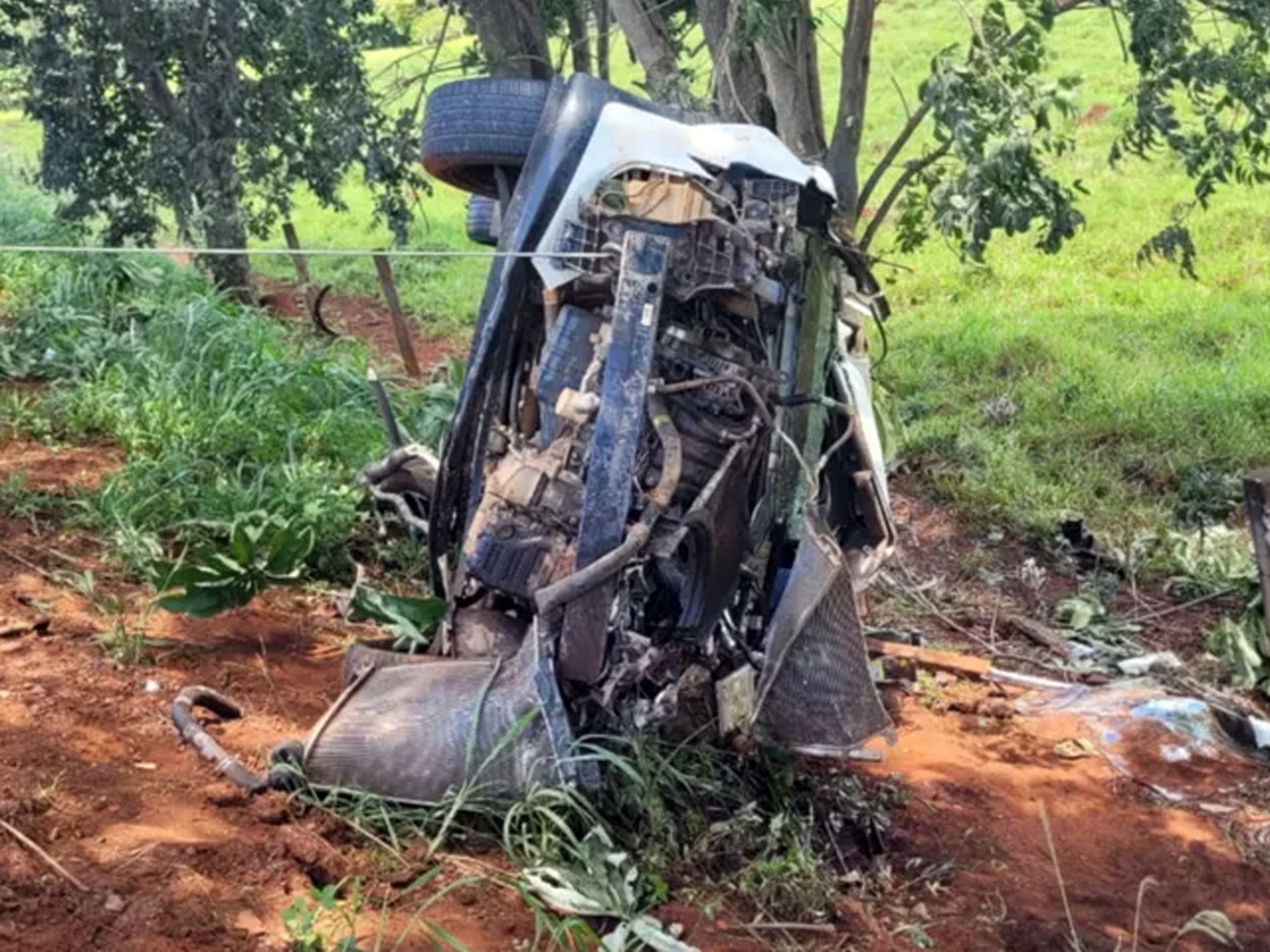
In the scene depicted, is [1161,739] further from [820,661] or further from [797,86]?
[797,86]

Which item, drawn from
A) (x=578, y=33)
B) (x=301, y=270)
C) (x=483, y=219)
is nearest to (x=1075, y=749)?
(x=483, y=219)

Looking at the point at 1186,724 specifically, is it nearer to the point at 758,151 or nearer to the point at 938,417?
the point at 758,151

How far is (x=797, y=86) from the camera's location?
668 cm

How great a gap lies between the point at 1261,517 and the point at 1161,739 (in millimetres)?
978

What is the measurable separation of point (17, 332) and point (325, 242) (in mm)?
10530

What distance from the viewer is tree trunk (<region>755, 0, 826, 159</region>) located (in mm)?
6535

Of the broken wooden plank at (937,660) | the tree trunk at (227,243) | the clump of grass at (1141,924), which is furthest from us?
the tree trunk at (227,243)

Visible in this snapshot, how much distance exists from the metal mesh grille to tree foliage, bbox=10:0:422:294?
6.71 m

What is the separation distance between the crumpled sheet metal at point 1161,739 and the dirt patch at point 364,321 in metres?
5.55

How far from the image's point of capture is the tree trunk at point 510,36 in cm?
838

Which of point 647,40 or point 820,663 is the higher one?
point 647,40

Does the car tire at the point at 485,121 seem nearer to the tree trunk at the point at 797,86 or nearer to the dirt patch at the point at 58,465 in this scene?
the dirt patch at the point at 58,465

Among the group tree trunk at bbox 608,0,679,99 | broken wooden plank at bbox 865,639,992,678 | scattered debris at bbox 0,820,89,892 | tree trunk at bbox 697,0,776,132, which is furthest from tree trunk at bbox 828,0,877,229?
scattered debris at bbox 0,820,89,892

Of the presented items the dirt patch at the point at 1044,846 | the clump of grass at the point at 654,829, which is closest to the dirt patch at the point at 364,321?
the dirt patch at the point at 1044,846
